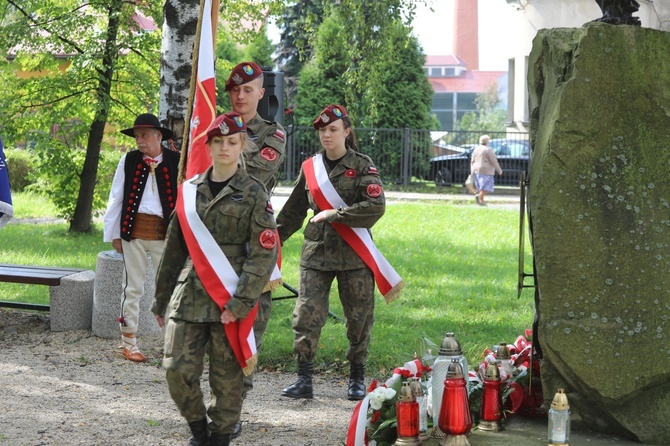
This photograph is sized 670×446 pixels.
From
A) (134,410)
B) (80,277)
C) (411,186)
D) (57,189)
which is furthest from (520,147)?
(134,410)

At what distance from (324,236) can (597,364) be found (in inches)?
113

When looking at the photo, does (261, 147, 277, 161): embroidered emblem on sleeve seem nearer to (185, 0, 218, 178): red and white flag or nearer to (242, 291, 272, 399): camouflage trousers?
(185, 0, 218, 178): red and white flag

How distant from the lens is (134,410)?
6.88 meters

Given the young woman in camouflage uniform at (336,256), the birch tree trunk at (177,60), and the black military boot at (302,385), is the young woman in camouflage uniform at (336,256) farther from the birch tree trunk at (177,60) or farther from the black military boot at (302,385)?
the birch tree trunk at (177,60)

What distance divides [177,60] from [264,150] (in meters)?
3.59

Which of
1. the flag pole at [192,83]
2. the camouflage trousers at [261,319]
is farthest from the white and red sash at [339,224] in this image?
the camouflage trousers at [261,319]

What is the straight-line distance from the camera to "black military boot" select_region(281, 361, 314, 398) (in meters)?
7.29

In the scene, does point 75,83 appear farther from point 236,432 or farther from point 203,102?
point 236,432

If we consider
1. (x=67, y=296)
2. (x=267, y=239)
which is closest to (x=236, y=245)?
(x=267, y=239)

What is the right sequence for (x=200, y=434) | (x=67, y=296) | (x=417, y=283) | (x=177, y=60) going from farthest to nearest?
(x=417, y=283) < (x=177, y=60) < (x=67, y=296) < (x=200, y=434)

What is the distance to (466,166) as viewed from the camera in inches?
1157

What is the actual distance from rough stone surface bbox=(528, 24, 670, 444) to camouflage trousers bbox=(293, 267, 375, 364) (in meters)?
2.45

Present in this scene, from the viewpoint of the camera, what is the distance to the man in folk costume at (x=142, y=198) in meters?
8.27

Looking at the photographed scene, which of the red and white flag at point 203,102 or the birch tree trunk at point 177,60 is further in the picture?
the birch tree trunk at point 177,60
